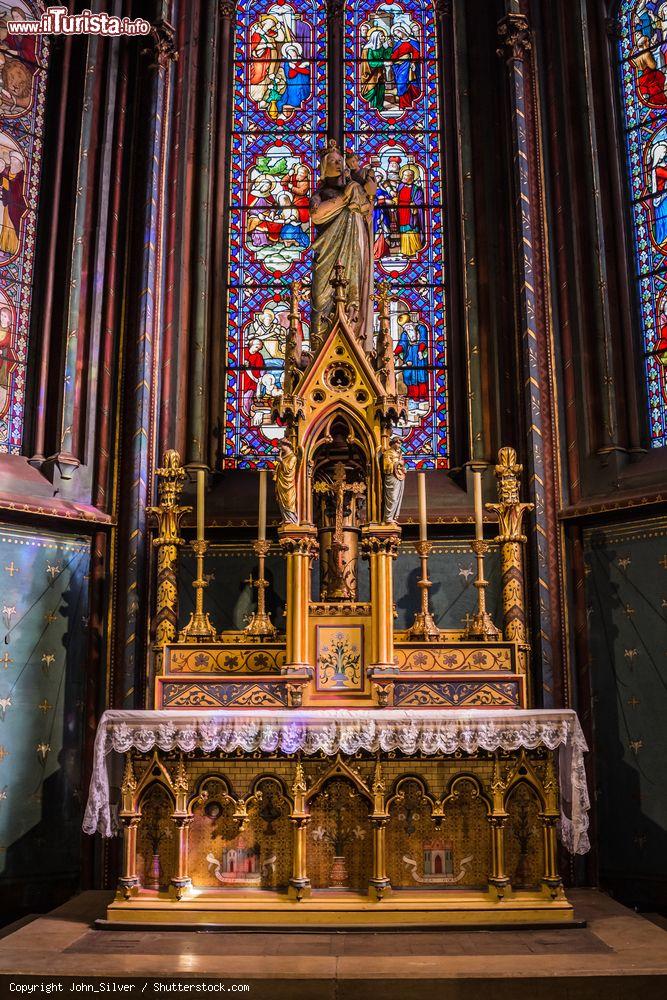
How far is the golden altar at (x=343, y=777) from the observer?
7.39 meters

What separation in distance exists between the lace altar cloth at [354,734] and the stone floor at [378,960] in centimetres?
80

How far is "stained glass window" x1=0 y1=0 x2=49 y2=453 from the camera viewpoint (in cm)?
1027

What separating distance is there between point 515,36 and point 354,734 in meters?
7.35

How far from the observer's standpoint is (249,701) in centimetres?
803

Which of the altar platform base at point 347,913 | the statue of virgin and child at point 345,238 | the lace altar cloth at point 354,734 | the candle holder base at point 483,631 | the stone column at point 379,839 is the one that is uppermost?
the statue of virgin and child at point 345,238

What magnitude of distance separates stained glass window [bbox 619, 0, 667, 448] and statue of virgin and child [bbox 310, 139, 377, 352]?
2801mm

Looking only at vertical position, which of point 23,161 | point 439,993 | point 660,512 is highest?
point 23,161

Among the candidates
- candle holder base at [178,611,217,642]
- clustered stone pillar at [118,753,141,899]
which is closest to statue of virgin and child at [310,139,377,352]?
Answer: candle holder base at [178,611,217,642]

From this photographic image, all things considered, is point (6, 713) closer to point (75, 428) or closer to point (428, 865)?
point (75, 428)

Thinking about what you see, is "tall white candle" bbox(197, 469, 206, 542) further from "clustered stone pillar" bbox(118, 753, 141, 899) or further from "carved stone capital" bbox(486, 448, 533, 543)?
"carved stone capital" bbox(486, 448, 533, 543)

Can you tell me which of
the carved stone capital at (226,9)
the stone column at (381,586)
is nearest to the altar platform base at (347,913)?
the stone column at (381,586)

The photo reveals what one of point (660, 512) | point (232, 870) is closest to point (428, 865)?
point (232, 870)

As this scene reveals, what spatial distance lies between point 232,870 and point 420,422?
16.4ft
